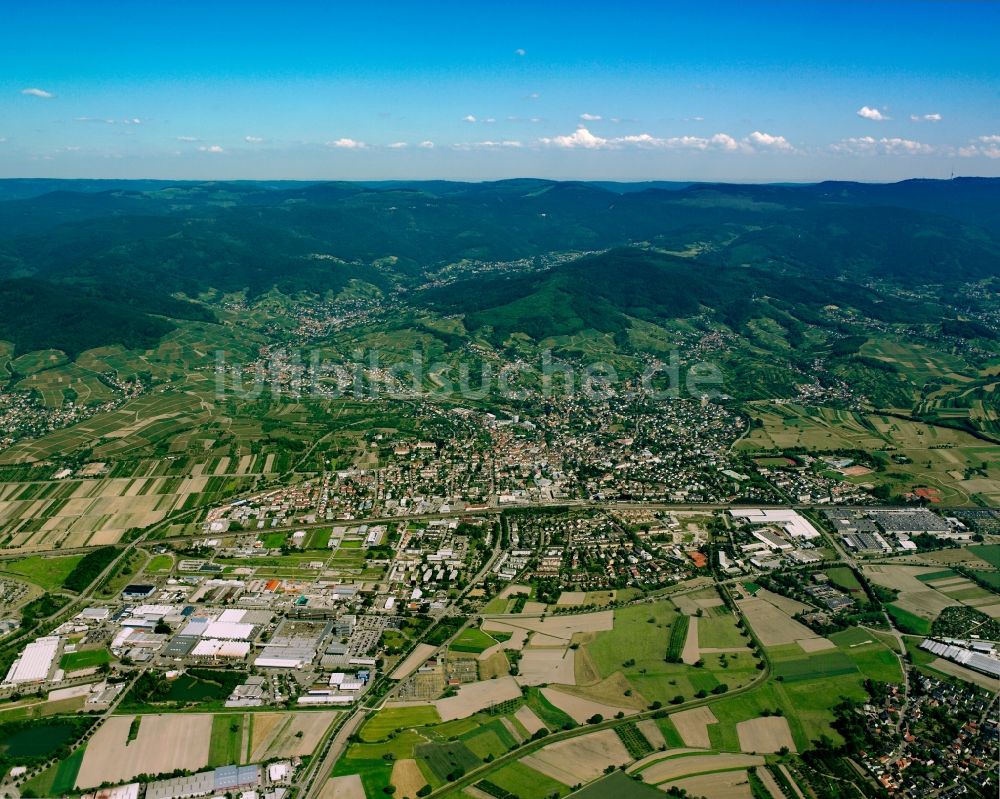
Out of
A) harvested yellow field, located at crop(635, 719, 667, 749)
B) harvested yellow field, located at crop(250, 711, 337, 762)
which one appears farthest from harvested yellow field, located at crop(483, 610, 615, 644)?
harvested yellow field, located at crop(250, 711, 337, 762)

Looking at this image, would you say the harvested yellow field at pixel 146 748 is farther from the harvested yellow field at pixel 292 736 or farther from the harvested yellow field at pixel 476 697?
the harvested yellow field at pixel 476 697

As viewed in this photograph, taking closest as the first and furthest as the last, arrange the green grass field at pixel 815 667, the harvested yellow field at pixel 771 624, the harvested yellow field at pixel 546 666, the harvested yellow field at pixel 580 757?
the harvested yellow field at pixel 580 757 → the harvested yellow field at pixel 546 666 → the green grass field at pixel 815 667 → the harvested yellow field at pixel 771 624

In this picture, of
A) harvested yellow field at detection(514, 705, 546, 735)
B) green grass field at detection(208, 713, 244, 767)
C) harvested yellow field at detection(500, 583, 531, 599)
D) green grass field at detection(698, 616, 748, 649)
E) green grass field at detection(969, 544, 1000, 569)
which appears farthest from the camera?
green grass field at detection(969, 544, 1000, 569)

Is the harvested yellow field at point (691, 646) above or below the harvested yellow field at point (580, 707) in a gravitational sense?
above

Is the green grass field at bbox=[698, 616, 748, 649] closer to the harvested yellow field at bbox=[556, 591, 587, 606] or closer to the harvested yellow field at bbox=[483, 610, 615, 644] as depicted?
the harvested yellow field at bbox=[483, 610, 615, 644]

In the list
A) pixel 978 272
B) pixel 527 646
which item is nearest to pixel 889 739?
pixel 527 646

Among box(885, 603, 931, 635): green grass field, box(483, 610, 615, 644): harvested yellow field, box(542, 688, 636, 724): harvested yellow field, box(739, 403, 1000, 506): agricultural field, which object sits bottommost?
box(542, 688, 636, 724): harvested yellow field

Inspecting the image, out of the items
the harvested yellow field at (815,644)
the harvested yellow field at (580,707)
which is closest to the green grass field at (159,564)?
the harvested yellow field at (580,707)
